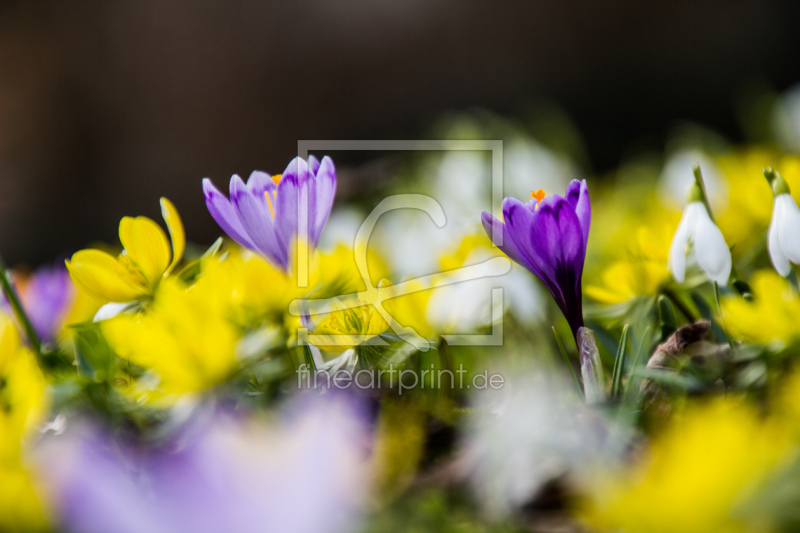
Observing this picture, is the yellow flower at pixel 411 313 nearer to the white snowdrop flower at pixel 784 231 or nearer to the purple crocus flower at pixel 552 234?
the purple crocus flower at pixel 552 234

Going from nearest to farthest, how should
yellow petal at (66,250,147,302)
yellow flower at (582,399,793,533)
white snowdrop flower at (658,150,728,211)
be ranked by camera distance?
yellow flower at (582,399,793,533)
yellow petal at (66,250,147,302)
white snowdrop flower at (658,150,728,211)

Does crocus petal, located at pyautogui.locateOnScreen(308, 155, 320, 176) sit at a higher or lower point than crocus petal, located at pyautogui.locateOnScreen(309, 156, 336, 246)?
higher

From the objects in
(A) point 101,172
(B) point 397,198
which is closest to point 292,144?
(A) point 101,172

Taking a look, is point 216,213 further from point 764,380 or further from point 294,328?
point 764,380

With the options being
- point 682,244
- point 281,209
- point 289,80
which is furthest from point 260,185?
point 289,80

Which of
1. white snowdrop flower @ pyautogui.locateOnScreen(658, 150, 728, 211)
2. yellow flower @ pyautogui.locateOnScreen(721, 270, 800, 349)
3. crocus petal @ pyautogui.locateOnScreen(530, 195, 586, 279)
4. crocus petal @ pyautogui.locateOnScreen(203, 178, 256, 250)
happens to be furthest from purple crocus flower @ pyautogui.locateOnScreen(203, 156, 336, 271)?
white snowdrop flower @ pyautogui.locateOnScreen(658, 150, 728, 211)

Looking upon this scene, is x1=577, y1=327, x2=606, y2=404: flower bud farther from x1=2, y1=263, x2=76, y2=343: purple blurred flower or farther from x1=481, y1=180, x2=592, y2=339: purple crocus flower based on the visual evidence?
x1=2, y1=263, x2=76, y2=343: purple blurred flower

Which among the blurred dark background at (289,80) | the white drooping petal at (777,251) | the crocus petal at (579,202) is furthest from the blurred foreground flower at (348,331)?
the blurred dark background at (289,80)

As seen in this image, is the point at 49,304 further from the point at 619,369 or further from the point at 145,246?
the point at 619,369
